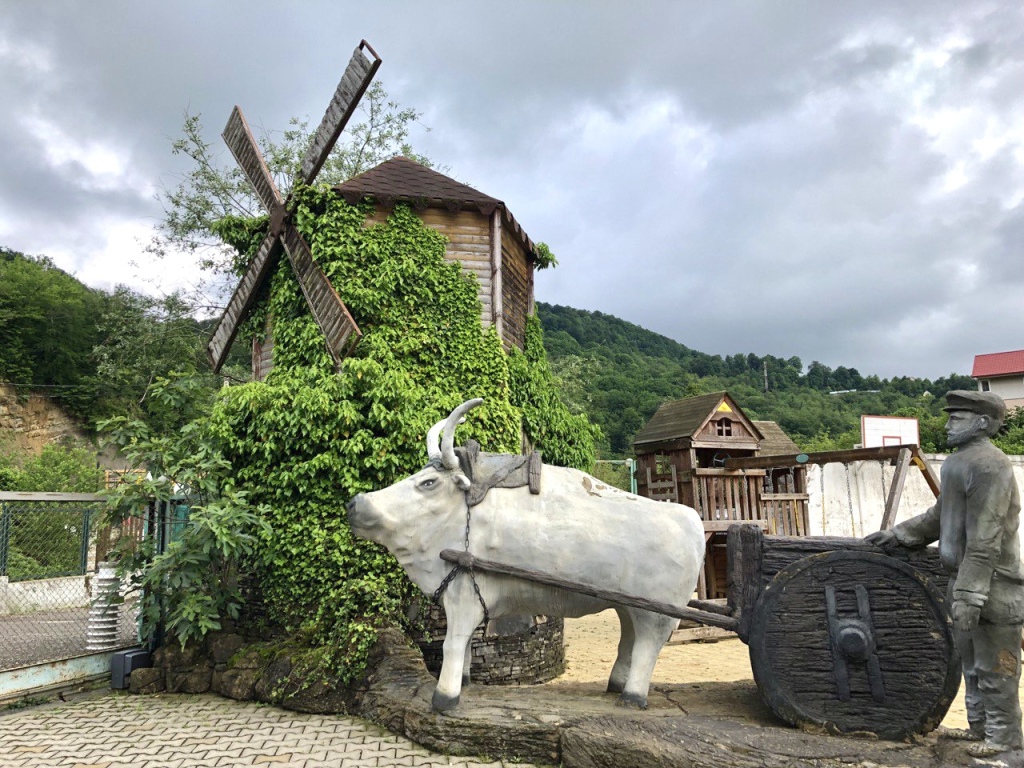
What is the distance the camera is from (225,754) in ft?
16.5

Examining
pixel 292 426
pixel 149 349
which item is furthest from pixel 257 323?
pixel 149 349

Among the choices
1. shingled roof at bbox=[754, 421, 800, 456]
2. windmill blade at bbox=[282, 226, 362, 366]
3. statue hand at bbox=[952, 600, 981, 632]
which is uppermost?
windmill blade at bbox=[282, 226, 362, 366]

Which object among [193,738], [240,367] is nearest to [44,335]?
[240,367]

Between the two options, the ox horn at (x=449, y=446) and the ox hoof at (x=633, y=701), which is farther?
the ox horn at (x=449, y=446)

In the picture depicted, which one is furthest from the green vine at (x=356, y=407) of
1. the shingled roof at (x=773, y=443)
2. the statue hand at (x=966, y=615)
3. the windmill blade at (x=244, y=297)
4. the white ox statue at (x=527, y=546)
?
the shingled roof at (x=773, y=443)

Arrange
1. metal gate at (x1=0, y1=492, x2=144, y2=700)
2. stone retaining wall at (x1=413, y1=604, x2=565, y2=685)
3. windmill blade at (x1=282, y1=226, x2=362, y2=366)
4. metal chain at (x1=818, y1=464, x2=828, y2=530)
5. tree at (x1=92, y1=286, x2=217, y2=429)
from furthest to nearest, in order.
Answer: tree at (x1=92, y1=286, x2=217, y2=429) → metal chain at (x1=818, y1=464, x2=828, y2=530) → windmill blade at (x1=282, y1=226, x2=362, y2=366) → stone retaining wall at (x1=413, y1=604, x2=565, y2=685) → metal gate at (x1=0, y1=492, x2=144, y2=700)

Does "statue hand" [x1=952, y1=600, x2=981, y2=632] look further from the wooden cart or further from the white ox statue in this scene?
the white ox statue

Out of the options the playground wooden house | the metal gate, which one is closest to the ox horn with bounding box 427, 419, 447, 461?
the metal gate

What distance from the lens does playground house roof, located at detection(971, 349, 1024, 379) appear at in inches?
1516

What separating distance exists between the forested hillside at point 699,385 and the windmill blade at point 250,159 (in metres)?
10.7

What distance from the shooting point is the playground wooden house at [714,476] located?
40.2 ft

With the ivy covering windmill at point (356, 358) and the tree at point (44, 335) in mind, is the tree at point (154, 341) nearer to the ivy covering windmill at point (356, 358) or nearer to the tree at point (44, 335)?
the tree at point (44, 335)

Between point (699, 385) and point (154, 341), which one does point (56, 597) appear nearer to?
point (154, 341)

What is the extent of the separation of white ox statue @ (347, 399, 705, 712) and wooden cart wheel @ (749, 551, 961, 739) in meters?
0.83
